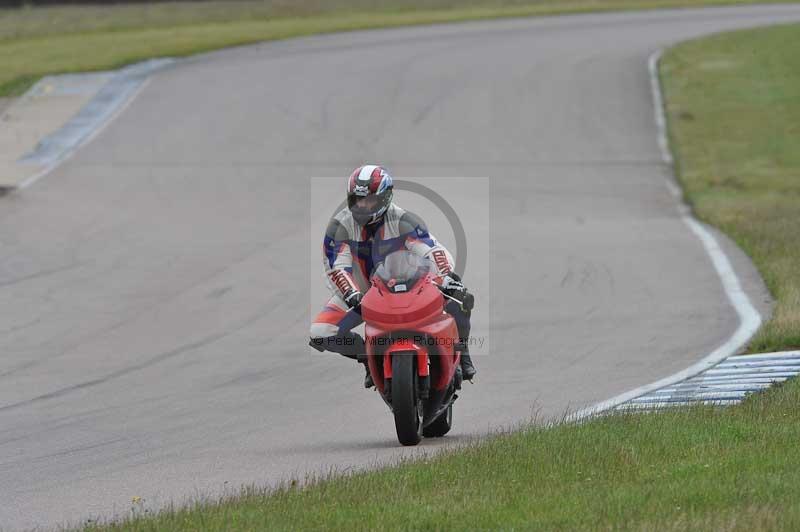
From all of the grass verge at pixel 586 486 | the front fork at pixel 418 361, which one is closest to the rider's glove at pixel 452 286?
the front fork at pixel 418 361

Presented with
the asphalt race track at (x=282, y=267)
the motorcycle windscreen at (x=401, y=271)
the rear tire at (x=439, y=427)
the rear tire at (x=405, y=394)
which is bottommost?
the asphalt race track at (x=282, y=267)

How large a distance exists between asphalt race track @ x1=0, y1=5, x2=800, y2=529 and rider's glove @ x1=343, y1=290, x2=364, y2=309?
96 centimetres

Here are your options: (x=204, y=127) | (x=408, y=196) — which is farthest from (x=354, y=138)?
(x=408, y=196)

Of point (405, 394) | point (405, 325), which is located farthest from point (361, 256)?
point (405, 394)

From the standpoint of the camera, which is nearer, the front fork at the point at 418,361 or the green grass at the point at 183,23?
the front fork at the point at 418,361

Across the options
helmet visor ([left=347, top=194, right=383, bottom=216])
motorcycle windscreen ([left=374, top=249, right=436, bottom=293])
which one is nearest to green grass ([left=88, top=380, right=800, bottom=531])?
motorcycle windscreen ([left=374, top=249, right=436, bottom=293])

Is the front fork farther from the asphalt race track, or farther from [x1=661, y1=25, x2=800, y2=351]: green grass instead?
[x1=661, y1=25, x2=800, y2=351]: green grass

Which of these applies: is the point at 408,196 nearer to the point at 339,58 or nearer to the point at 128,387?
the point at 128,387

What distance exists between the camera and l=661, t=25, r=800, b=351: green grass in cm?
1655

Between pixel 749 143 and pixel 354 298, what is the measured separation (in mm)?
20357

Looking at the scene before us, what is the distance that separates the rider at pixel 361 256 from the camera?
887 centimetres

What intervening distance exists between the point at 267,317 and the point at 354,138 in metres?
12.5

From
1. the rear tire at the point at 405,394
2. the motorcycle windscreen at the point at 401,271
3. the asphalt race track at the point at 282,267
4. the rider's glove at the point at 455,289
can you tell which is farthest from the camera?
the asphalt race track at the point at 282,267

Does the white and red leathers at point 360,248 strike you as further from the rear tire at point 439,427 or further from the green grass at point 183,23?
the green grass at point 183,23
